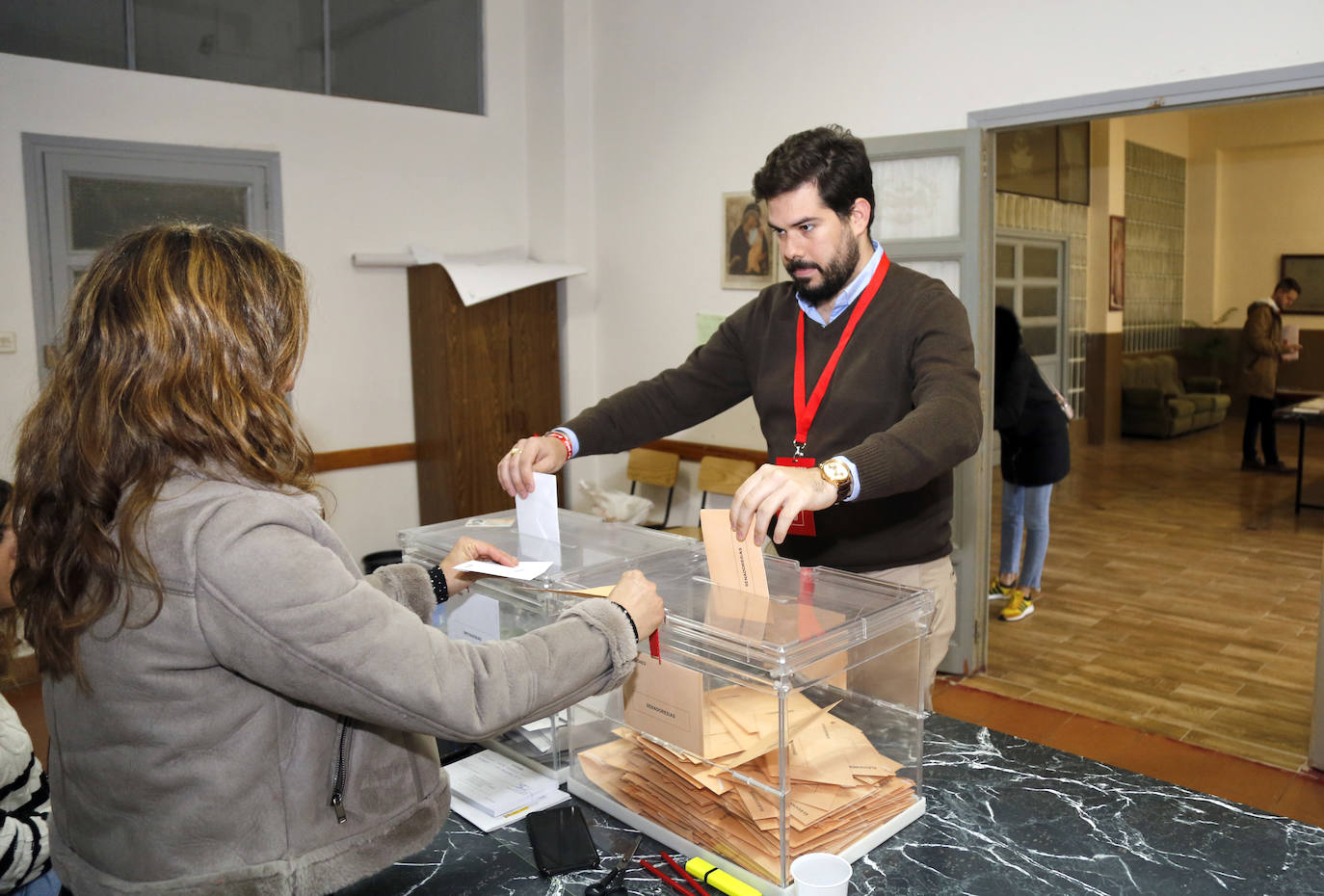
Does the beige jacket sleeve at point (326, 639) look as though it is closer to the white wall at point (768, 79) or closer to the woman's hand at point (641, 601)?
the woman's hand at point (641, 601)

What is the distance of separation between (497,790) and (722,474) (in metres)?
3.52

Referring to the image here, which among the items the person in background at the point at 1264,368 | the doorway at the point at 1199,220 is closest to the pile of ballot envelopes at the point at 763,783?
the doorway at the point at 1199,220

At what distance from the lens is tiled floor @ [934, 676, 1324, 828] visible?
3.19 meters

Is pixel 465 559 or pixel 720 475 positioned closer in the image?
pixel 465 559

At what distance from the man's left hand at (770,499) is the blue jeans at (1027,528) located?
4046mm

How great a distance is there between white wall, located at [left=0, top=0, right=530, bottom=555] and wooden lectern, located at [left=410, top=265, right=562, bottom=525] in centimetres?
14

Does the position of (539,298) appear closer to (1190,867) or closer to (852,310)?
(852,310)

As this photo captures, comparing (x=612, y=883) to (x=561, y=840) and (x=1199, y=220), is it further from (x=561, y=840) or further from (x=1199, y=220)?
(x=1199, y=220)

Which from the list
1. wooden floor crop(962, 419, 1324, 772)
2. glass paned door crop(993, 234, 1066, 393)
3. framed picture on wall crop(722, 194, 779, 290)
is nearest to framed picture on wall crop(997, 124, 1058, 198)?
glass paned door crop(993, 234, 1066, 393)

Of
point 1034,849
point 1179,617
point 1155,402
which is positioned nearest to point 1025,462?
point 1179,617

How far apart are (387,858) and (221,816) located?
20 cm

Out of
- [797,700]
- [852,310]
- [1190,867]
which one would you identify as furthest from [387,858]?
[852,310]

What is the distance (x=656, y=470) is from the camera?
5.46m

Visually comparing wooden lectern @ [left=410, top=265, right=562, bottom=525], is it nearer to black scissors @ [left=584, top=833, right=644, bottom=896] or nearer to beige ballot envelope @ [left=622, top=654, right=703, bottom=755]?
beige ballot envelope @ [left=622, top=654, right=703, bottom=755]
